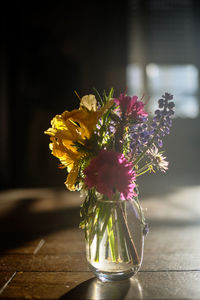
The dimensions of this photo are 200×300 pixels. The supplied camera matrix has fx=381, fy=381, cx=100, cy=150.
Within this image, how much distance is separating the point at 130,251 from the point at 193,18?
4651 millimetres

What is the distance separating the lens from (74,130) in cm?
64

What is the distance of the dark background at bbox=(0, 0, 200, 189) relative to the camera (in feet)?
14.0

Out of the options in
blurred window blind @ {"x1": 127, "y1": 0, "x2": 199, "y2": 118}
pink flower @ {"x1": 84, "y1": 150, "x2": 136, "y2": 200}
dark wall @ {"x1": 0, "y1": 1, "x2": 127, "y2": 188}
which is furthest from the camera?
blurred window blind @ {"x1": 127, "y1": 0, "x2": 199, "y2": 118}

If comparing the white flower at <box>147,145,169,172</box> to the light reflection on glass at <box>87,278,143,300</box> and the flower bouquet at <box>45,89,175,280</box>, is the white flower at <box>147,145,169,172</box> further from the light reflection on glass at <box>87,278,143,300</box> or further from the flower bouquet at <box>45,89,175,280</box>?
the light reflection on glass at <box>87,278,143,300</box>

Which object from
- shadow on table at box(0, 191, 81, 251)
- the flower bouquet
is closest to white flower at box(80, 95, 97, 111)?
the flower bouquet

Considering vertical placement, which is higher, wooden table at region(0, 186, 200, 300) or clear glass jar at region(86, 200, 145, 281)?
clear glass jar at region(86, 200, 145, 281)

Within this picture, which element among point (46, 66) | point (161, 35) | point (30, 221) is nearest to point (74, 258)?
point (30, 221)

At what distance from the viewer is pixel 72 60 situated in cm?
442

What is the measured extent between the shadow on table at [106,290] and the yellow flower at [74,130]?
6.7 inches

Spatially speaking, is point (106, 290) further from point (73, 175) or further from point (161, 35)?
point (161, 35)

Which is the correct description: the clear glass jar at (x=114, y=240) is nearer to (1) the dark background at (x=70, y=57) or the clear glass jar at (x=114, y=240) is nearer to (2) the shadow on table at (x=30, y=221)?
(2) the shadow on table at (x=30, y=221)

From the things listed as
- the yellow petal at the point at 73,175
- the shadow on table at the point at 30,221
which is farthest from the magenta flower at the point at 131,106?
the shadow on table at the point at 30,221

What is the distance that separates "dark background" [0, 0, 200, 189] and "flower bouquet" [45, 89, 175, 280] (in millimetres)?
3440

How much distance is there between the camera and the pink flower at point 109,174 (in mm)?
589
